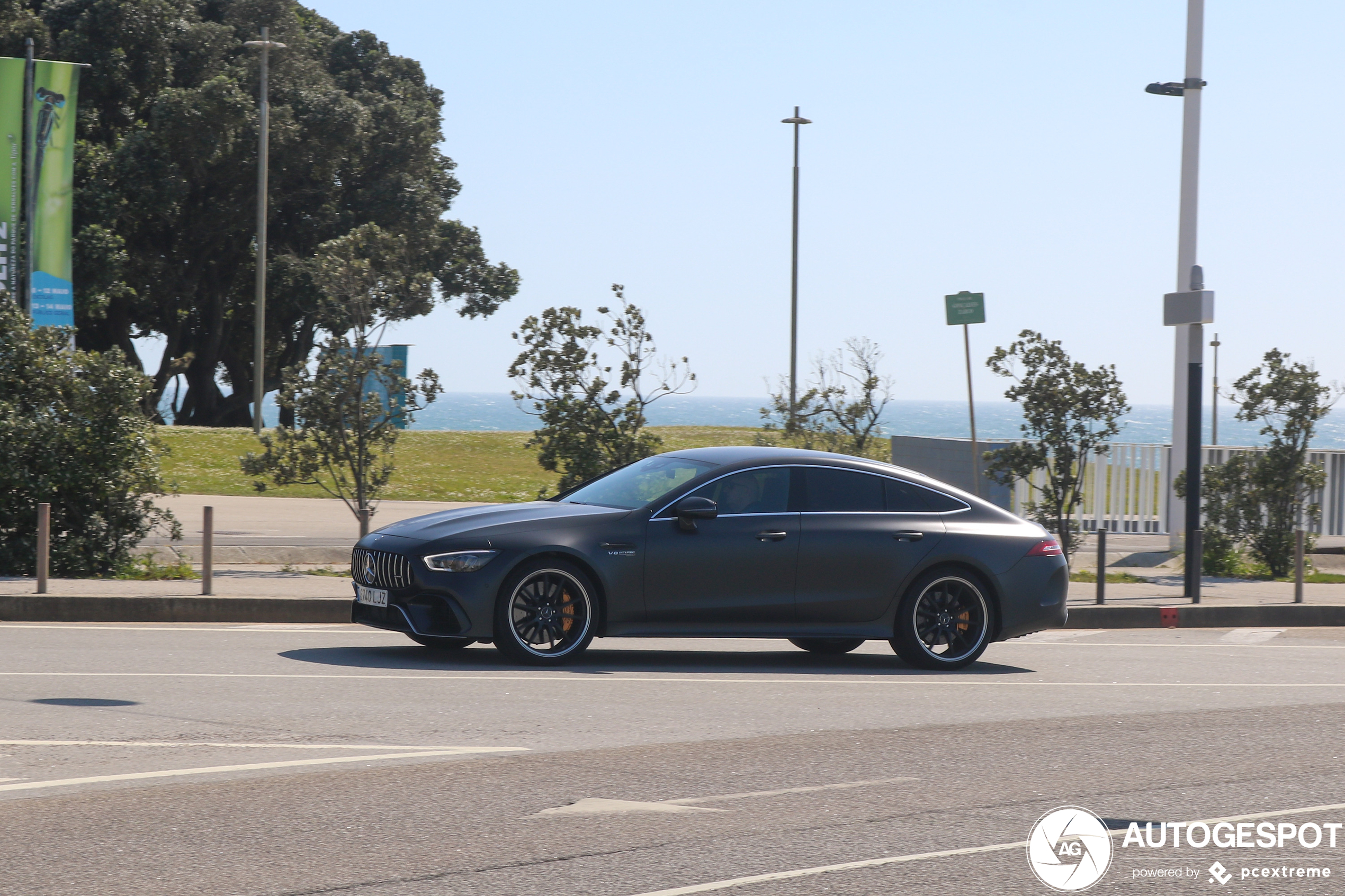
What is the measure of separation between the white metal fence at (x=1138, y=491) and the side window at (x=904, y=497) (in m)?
11.9

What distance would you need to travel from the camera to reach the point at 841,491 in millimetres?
11141

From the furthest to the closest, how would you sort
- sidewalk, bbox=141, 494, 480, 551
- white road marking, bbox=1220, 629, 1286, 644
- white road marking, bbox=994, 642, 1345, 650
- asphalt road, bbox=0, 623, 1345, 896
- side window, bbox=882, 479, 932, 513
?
sidewalk, bbox=141, 494, 480, 551 < white road marking, bbox=1220, 629, 1286, 644 < white road marking, bbox=994, 642, 1345, 650 < side window, bbox=882, 479, 932, 513 < asphalt road, bbox=0, 623, 1345, 896

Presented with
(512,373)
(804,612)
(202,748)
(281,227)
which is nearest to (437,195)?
(281,227)

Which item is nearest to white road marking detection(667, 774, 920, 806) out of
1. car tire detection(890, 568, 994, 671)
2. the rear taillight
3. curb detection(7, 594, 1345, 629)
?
car tire detection(890, 568, 994, 671)

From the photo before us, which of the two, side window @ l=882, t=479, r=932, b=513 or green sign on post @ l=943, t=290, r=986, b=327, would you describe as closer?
side window @ l=882, t=479, r=932, b=513

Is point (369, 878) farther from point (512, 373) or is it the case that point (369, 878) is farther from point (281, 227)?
point (281, 227)

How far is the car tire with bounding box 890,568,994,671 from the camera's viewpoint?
36.4ft

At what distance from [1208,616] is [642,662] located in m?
7.23

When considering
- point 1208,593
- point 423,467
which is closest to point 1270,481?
point 1208,593

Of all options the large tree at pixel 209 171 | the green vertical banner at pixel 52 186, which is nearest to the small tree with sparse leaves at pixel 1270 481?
the green vertical banner at pixel 52 186

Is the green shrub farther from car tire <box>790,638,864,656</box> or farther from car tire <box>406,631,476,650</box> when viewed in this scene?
car tire <box>790,638,864,656</box>

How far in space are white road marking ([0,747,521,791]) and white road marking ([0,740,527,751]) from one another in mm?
75

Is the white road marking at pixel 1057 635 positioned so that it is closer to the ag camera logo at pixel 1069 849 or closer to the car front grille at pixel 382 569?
the car front grille at pixel 382 569

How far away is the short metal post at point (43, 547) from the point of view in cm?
1284
